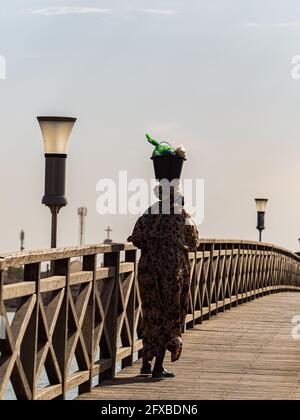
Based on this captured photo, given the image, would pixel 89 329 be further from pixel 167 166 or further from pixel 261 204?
pixel 261 204

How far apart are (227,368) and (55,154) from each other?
11.1ft

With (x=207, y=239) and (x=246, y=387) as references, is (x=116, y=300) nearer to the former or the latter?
(x=246, y=387)

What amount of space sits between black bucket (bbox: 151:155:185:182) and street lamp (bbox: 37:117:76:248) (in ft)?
9.36

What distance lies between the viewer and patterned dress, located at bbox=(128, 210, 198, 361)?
1023 cm

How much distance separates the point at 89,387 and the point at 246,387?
1.39m

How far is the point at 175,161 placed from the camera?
1016 centimetres

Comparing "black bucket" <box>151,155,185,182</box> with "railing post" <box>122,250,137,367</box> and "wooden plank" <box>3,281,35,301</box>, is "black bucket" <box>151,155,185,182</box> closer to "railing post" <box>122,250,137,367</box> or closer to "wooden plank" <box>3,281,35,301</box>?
"railing post" <box>122,250,137,367</box>

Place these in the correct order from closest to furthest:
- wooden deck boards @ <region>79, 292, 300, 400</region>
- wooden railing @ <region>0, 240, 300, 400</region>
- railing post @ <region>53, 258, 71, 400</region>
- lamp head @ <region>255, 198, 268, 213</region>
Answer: wooden railing @ <region>0, 240, 300, 400</region>, railing post @ <region>53, 258, 71, 400</region>, wooden deck boards @ <region>79, 292, 300, 400</region>, lamp head @ <region>255, 198, 268, 213</region>

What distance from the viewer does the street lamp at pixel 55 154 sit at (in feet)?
42.4

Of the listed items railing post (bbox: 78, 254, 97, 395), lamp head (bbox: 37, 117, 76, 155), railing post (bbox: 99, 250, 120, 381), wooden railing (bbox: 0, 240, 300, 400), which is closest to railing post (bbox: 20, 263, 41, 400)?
wooden railing (bbox: 0, 240, 300, 400)

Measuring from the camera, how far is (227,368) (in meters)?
11.3

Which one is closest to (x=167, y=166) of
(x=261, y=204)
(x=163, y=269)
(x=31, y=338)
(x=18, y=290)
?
(x=163, y=269)

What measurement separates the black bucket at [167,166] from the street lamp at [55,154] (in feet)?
9.36

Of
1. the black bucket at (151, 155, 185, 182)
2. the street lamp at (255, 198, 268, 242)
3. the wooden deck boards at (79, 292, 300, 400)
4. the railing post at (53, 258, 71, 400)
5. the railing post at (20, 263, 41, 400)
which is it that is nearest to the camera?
the railing post at (20, 263, 41, 400)
